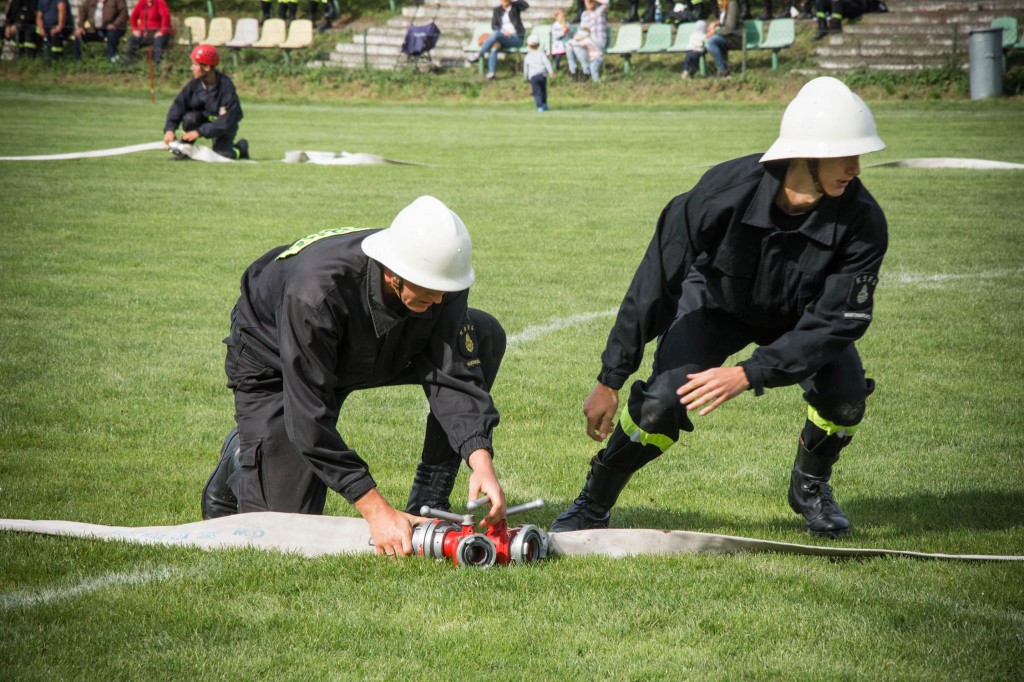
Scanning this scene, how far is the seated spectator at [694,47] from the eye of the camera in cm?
3053

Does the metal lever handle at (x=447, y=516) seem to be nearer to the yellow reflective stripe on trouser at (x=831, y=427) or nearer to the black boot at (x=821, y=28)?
the yellow reflective stripe on trouser at (x=831, y=427)

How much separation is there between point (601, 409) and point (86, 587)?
2.06 m

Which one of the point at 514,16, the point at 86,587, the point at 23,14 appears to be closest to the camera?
the point at 86,587

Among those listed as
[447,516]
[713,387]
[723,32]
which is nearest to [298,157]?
[447,516]

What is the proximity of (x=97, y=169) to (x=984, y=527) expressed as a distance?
48.1 ft

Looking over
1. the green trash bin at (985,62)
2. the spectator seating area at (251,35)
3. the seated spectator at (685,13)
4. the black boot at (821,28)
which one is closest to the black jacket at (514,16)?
the seated spectator at (685,13)

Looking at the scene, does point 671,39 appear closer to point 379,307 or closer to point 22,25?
point 22,25

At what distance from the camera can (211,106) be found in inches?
678

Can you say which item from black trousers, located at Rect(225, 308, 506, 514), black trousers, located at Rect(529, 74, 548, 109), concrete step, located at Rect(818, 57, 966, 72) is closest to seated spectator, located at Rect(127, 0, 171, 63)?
black trousers, located at Rect(529, 74, 548, 109)

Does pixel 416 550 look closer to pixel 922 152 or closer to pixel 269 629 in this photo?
pixel 269 629

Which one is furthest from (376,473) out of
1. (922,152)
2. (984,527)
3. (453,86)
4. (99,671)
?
(453,86)

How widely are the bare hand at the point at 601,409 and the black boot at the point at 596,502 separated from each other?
0.28 m

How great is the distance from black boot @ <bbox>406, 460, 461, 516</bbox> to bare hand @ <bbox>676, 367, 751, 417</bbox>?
1.32 meters

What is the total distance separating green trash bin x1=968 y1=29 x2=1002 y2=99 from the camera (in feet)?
83.5
